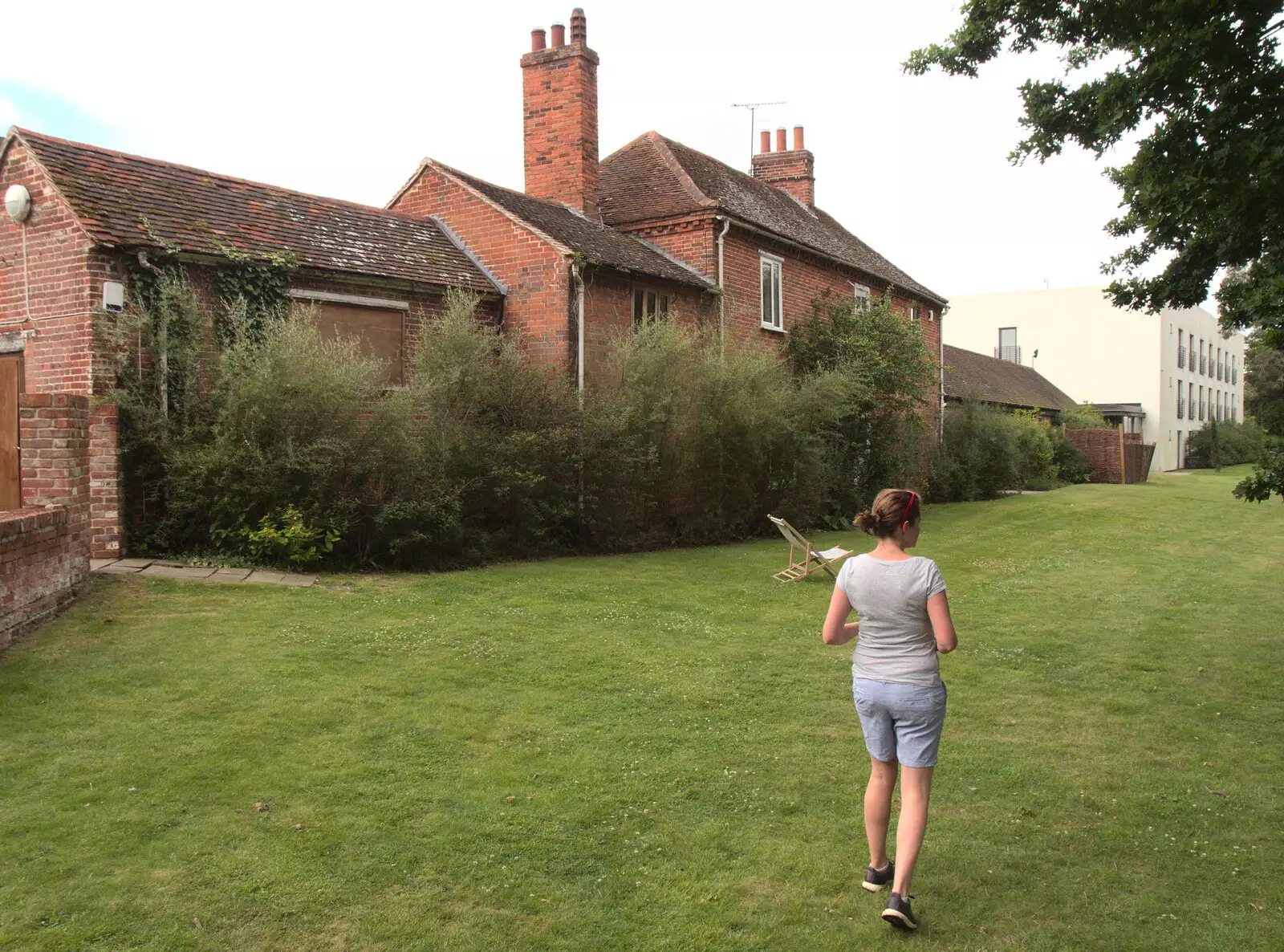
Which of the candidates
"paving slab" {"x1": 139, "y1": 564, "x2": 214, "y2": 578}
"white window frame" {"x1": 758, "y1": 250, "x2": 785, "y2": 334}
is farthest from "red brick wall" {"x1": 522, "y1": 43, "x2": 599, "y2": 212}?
"paving slab" {"x1": 139, "y1": 564, "x2": 214, "y2": 578}

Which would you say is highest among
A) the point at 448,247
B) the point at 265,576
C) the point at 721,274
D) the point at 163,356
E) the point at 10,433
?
the point at 448,247

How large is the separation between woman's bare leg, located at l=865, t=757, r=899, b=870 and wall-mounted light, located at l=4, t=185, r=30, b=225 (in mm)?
12124

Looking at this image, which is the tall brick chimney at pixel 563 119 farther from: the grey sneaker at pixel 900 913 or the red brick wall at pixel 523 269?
the grey sneaker at pixel 900 913

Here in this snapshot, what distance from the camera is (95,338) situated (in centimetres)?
1088

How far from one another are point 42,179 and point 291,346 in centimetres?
385

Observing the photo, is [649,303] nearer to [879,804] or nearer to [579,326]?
[579,326]

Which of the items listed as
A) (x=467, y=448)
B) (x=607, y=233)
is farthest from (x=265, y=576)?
(x=607, y=233)

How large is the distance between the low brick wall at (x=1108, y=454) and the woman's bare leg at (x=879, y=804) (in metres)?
35.0

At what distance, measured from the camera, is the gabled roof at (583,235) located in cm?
1622

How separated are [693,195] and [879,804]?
55.1 ft

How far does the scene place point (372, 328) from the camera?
46.1ft

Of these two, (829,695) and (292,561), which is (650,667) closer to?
(829,695)

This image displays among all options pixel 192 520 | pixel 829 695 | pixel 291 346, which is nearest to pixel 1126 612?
pixel 829 695

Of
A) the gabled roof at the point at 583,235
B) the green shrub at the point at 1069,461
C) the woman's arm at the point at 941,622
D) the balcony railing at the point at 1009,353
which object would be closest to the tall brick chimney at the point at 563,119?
the gabled roof at the point at 583,235
